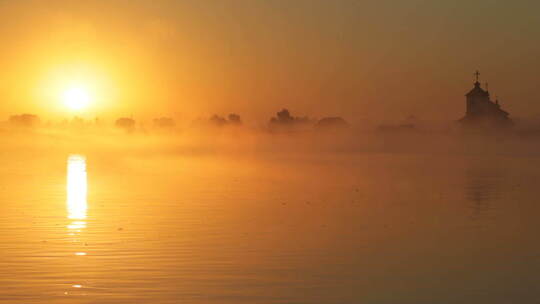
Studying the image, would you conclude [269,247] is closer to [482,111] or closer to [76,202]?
[76,202]

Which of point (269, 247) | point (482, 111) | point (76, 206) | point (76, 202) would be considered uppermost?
point (482, 111)

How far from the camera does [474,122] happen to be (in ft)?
541

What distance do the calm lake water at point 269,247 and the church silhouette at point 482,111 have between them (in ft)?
386

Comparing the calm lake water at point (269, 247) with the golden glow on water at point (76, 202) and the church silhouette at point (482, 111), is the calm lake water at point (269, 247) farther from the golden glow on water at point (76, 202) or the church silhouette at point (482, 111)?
the church silhouette at point (482, 111)

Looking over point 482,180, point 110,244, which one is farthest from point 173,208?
point 482,180

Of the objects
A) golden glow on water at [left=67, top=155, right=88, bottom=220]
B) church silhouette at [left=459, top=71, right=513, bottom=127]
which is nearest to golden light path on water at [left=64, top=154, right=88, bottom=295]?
golden glow on water at [left=67, top=155, right=88, bottom=220]

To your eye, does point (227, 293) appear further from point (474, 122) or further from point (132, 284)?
point (474, 122)

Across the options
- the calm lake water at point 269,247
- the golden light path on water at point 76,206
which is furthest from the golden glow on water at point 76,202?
the calm lake water at point 269,247

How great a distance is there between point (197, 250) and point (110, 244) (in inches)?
114

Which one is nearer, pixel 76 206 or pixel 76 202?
pixel 76 206

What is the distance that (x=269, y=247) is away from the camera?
22.5 m

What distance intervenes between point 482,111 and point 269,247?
468 feet

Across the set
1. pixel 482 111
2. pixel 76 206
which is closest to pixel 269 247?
pixel 76 206

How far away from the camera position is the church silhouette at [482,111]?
155m
